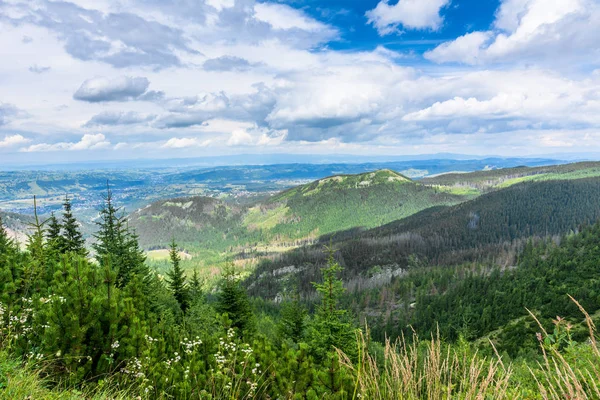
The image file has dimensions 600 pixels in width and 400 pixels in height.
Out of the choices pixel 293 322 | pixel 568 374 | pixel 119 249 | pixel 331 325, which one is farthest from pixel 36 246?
pixel 293 322

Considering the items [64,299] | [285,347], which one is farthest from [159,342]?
[285,347]

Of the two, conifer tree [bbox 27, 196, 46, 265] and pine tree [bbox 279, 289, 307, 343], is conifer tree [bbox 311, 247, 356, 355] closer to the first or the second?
pine tree [bbox 279, 289, 307, 343]

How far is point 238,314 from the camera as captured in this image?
27.6m

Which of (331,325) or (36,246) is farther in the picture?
(331,325)

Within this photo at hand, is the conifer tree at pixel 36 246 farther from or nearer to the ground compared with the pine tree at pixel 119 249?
farther from the ground

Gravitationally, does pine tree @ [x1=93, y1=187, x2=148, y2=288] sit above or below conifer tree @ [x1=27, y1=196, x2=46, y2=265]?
below

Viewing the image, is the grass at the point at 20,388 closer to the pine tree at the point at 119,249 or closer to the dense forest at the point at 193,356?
the dense forest at the point at 193,356

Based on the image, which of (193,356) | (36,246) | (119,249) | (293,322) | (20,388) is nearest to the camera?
(20,388)

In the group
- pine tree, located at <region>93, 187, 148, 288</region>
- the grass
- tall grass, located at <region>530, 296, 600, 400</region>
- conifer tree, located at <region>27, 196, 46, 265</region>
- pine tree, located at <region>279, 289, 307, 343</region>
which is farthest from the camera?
pine tree, located at <region>279, 289, 307, 343</region>

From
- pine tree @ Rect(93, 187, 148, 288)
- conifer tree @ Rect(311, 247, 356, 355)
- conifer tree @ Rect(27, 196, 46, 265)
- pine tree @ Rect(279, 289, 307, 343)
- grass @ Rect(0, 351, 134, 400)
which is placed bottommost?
pine tree @ Rect(279, 289, 307, 343)

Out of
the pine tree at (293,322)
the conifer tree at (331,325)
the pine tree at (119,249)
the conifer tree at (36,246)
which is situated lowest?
the pine tree at (293,322)

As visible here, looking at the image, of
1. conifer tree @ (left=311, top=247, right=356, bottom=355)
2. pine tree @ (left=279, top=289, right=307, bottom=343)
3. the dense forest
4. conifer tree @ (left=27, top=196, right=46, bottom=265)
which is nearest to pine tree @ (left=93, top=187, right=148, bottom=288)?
the dense forest

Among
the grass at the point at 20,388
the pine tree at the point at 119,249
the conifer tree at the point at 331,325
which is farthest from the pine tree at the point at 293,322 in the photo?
the grass at the point at 20,388

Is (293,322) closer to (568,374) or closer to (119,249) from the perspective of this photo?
(119,249)
